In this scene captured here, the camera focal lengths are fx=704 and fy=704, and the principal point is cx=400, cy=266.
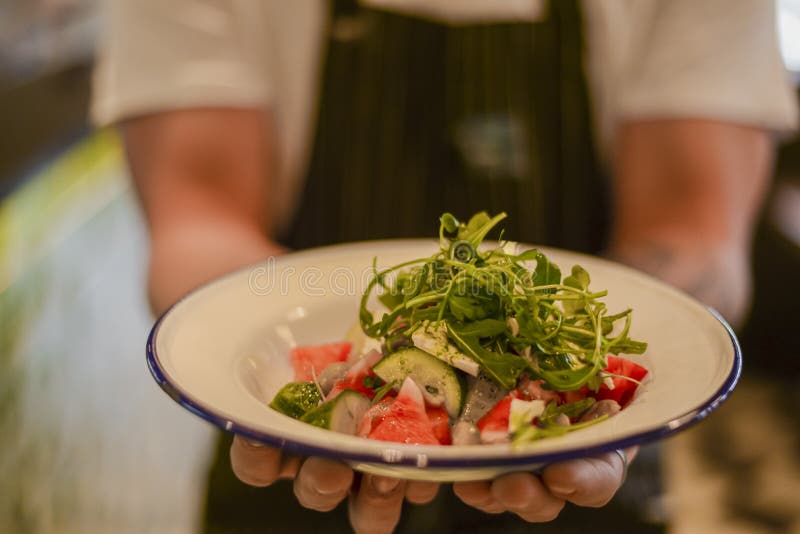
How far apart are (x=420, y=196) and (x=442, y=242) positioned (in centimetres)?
90

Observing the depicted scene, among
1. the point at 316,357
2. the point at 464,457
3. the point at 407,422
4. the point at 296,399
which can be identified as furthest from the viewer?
the point at 316,357

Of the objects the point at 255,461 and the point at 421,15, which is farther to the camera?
the point at 421,15

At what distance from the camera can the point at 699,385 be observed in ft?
2.68

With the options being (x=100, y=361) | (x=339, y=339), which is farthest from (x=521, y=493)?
(x=100, y=361)

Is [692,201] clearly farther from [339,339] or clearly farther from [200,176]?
[200,176]

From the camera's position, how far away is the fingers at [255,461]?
0.89m

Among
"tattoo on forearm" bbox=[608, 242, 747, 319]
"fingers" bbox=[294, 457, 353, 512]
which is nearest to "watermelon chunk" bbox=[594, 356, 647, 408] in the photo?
"fingers" bbox=[294, 457, 353, 512]

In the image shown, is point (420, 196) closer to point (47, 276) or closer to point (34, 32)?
point (47, 276)

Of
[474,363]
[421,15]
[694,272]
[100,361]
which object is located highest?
[421,15]

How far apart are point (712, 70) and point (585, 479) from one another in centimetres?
142

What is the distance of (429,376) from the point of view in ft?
2.93

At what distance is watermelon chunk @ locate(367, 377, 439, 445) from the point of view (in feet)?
2.61

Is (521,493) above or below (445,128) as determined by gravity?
below

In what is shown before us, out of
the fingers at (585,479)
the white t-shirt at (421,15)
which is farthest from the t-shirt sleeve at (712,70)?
the fingers at (585,479)
